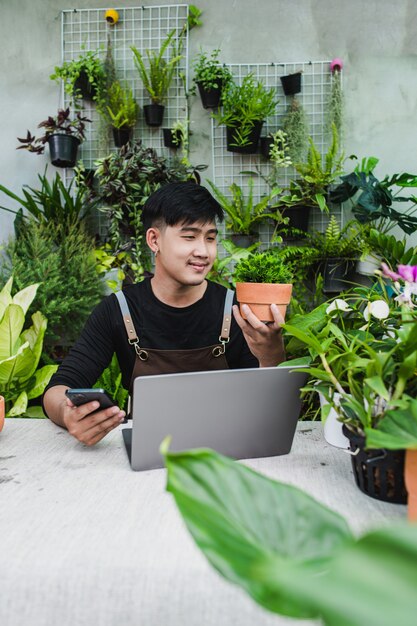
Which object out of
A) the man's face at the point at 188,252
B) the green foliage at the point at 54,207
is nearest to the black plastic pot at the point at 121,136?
the green foliage at the point at 54,207

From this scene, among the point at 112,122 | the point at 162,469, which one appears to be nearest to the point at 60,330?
the point at 112,122

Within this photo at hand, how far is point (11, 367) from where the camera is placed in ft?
7.61

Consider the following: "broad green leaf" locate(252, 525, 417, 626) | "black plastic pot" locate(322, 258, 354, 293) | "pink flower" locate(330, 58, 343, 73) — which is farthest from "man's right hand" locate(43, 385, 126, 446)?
"pink flower" locate(330, 58, 343, 73)

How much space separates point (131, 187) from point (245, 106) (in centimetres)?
83

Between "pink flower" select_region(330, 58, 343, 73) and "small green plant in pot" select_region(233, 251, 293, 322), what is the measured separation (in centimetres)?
244

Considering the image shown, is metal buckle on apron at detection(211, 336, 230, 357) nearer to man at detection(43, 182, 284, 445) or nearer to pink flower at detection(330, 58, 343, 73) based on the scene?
man at detection(43, 182, 284, 445)

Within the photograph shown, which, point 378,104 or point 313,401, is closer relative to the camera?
point 313,401

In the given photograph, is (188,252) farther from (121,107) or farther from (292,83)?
(292,83)

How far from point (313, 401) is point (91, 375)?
49.9 inches

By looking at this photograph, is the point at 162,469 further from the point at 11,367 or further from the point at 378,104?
the point at 378,104

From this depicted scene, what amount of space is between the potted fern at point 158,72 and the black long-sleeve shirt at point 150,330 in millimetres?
1698

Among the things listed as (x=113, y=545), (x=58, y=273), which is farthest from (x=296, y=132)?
(x=113, y=545)

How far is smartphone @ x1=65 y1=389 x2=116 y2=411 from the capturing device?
3.38ft

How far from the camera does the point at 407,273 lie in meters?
0.83
